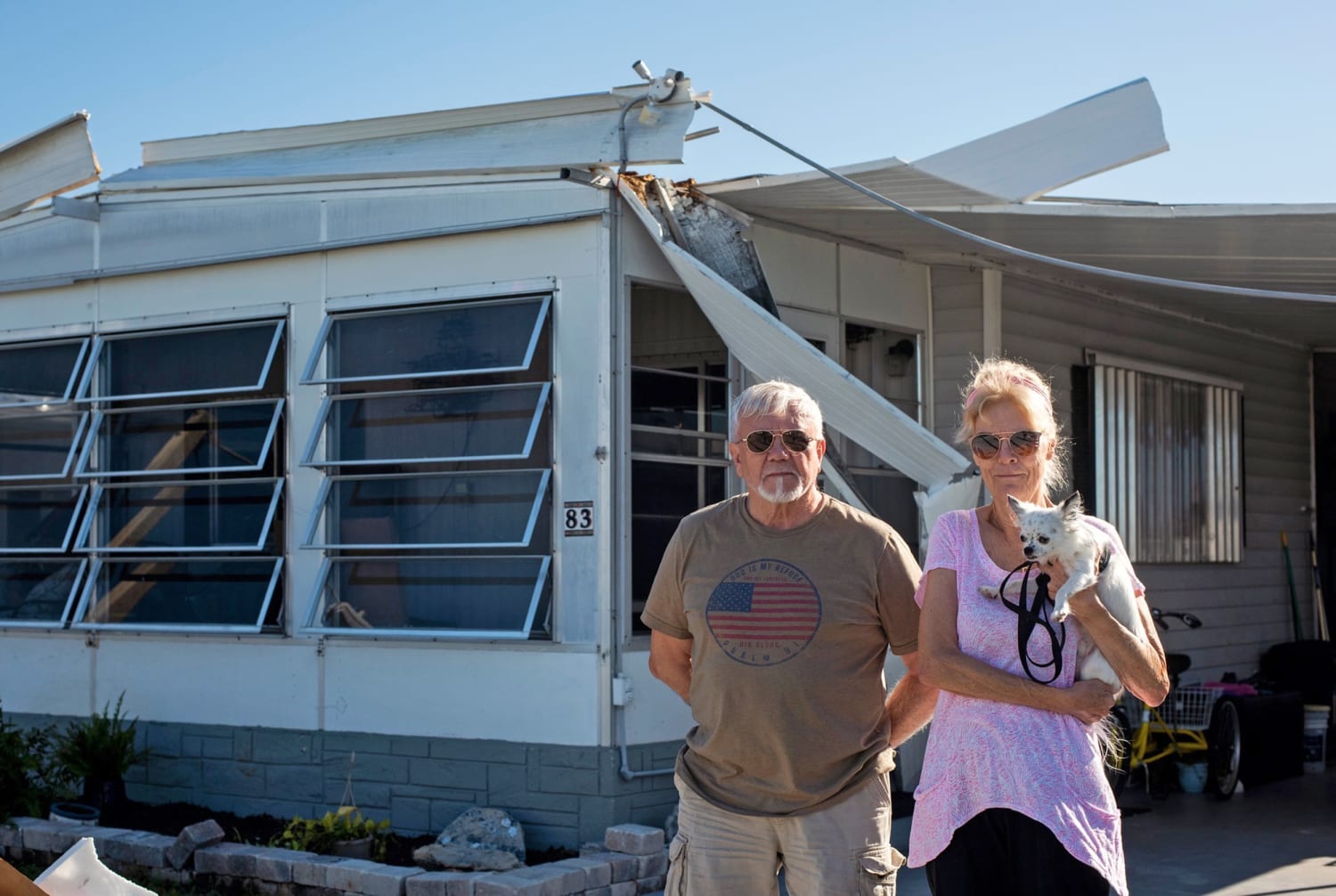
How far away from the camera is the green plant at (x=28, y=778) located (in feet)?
24.3

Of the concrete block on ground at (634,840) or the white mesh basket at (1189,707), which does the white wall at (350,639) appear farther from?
the white mesh basket at (1189,707)

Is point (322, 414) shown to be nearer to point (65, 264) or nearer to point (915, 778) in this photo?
point (65, 264)

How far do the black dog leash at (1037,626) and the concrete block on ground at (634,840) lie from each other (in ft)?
11.8

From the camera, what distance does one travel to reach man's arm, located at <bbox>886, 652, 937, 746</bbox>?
3.34 metres

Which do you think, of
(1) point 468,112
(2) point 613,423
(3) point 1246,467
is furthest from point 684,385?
(3) point 1246,467

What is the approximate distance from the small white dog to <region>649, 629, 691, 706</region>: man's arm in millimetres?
980

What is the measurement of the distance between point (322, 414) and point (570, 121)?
1.93 metres

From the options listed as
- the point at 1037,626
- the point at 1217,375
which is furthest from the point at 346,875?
the point at 1217,375

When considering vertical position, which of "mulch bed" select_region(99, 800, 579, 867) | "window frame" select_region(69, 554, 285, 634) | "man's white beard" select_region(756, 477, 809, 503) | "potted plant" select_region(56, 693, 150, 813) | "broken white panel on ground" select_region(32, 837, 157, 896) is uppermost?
"man's white beard" select_region(756, 477, 809, 503)

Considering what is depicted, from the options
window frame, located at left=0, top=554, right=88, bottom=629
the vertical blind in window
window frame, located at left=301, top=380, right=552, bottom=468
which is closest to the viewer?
window frame, located at left=301, top=380, right=552, bottom=468

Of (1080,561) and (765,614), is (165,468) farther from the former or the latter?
(1080,561)

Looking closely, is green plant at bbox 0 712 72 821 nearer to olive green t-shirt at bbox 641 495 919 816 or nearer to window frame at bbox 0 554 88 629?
window frame at bbox 0 554 88 629

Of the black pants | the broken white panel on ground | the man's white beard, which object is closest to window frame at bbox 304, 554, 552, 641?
the man's white beard

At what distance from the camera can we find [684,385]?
7.27m
